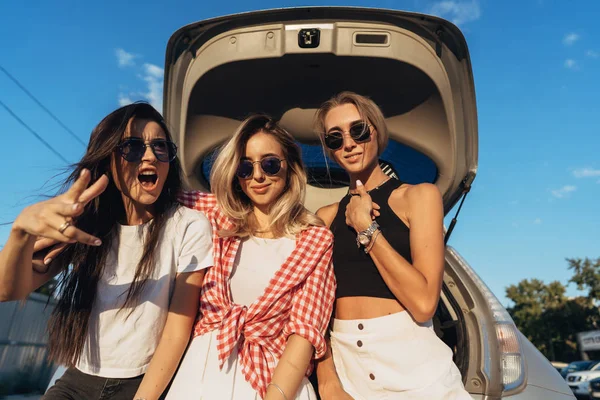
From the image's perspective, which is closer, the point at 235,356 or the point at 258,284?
the point at 235,356

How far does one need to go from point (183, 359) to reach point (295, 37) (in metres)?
1.53

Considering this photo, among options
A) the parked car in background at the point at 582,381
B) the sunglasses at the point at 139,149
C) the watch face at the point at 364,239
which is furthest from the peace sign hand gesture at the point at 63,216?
the parked car in background at the point at 582,381

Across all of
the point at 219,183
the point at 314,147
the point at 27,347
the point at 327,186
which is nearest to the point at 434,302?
the point at 219,183

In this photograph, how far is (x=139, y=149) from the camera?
1.50 m

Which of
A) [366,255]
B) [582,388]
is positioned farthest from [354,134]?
[582,388]

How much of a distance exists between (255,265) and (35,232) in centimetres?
78

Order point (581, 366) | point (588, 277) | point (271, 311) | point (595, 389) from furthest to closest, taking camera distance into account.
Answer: point (588, 277), point (581, 366), point (595, 389), point (271, 311)

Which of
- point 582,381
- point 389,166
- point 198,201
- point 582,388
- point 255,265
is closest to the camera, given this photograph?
point 255,265

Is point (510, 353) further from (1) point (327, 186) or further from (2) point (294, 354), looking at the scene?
(1) point (327, 186)

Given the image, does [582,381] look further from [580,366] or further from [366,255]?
[366,255]

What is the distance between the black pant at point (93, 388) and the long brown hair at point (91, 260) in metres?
0.07

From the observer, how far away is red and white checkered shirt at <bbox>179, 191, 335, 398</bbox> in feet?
4.70

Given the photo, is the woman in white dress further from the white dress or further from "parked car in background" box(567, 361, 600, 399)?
"parked car in background" box(567, 361, 600, 399)

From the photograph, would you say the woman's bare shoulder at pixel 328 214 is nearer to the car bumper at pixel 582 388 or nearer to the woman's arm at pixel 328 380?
the woman's arm at pixel 328 380
